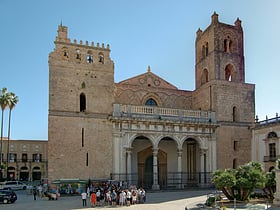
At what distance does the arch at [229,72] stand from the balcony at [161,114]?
4981 mm

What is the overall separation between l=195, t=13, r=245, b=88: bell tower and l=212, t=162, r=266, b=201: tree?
14.7 meters

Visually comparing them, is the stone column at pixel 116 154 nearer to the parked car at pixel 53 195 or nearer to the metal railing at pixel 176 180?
the metal railing at pixel 176 180

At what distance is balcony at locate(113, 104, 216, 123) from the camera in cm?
2900

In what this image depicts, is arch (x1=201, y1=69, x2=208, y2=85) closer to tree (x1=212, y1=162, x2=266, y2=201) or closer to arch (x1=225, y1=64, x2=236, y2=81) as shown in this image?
arch (x1=225, y1=64, x2=236, y2=81)

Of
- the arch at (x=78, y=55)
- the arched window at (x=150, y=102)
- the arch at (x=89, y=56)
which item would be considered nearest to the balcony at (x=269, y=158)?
the arched window at (x=150, y=102)

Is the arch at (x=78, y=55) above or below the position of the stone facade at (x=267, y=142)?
above

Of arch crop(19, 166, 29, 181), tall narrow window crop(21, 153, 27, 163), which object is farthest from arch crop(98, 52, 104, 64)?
arch crop(19, 166, 29, 181)

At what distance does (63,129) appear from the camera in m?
26.9

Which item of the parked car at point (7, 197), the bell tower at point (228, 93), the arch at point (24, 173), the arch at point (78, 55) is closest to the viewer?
the parked car at point (7, 197)

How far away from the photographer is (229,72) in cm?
3544

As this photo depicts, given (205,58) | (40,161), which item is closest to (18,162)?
(40,161)

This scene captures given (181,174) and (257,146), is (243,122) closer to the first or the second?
(257,146)

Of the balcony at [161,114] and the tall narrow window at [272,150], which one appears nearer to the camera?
the balcony at [161,114]

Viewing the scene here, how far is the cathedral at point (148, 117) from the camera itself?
27.4m
